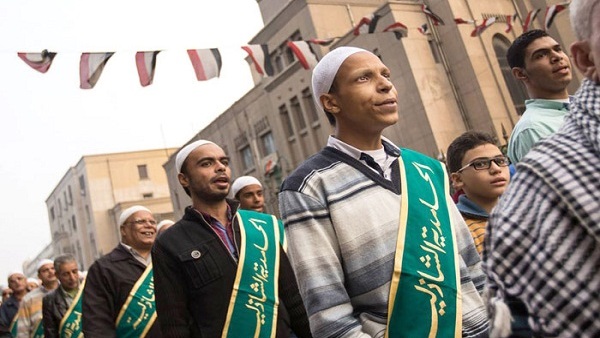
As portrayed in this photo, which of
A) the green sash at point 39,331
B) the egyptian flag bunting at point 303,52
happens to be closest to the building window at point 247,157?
the egyptian flag bunting at point 303,52

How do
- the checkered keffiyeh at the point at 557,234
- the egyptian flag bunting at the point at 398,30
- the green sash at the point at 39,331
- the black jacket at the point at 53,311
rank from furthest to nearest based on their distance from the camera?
the egyptian flag bunting at the point at 398,30
the green sash at the point at 39,331
the black jacket at the point at 53,311
the checkered keffiyeh at the point at 557,234

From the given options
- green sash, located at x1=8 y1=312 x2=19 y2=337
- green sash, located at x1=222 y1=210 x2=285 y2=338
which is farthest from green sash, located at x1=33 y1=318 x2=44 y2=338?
green sash, located at x1=222 y1=210 x2=285 y2=338

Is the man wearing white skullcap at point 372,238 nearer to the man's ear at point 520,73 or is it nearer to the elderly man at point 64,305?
the man's ear at point 520,73

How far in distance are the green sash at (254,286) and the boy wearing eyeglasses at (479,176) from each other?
1.20 m

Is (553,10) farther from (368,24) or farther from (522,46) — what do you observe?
(522,46)

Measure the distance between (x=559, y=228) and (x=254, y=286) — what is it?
2437 mm

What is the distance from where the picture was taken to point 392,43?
1750 centimetres

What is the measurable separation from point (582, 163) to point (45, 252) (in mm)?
86343

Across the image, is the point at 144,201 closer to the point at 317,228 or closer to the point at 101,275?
the point at 101,275

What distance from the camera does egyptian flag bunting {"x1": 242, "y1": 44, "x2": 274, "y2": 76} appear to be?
10656mm

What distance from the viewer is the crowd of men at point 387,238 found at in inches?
45.2

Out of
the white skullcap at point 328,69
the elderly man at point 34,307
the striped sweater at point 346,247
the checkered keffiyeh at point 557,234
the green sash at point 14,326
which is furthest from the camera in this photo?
the green sash at point 14,326

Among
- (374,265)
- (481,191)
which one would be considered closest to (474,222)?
(481,191)

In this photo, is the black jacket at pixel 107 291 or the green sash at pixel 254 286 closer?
the green sash at pixel 254 286
